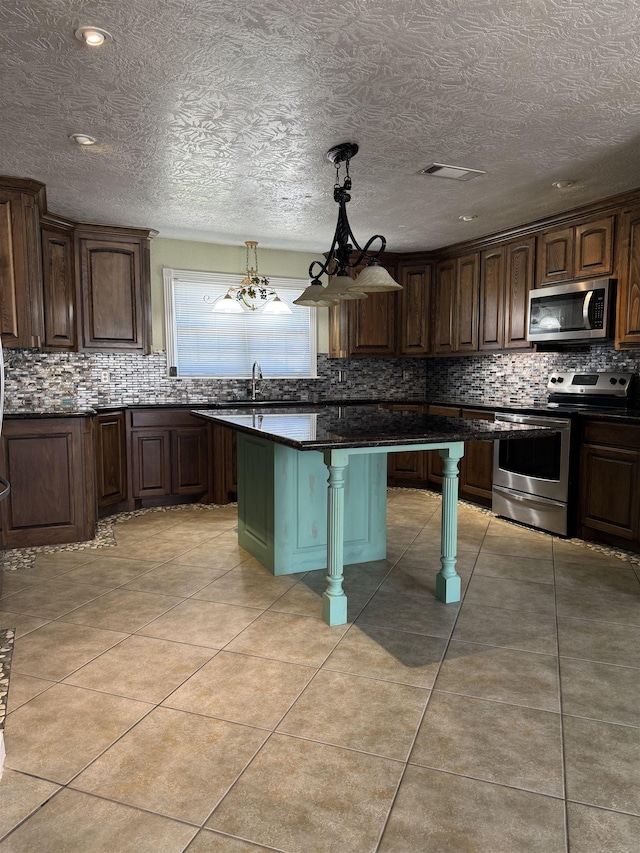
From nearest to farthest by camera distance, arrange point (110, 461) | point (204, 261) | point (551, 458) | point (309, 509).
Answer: point (309, 509), point (551, 458), point (110, 461), point (204, 261)

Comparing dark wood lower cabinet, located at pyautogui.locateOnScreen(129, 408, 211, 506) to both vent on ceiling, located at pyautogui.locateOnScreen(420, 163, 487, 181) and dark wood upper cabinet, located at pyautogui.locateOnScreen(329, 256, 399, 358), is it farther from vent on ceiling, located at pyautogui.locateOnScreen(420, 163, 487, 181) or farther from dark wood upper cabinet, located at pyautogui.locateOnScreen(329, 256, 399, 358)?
vent on ceiling, located at pyautogui.locateOnScreen(420, 163, 487, 181)

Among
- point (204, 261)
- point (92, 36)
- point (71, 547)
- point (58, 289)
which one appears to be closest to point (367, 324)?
point (204, 261)

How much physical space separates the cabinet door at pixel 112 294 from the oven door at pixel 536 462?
10.4ft

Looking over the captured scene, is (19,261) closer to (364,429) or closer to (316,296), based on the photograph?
(316,296)

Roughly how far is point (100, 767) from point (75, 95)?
2604 mm

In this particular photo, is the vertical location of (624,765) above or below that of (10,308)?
below

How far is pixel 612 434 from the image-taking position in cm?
372

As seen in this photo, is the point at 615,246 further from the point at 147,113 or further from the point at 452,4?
the point at 147,113

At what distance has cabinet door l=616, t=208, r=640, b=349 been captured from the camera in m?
3.79

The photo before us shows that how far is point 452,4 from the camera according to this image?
6.15 ft

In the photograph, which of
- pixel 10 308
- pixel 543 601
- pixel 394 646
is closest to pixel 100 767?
pixel 394 646

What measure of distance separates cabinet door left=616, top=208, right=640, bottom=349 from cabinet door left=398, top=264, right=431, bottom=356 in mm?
2140

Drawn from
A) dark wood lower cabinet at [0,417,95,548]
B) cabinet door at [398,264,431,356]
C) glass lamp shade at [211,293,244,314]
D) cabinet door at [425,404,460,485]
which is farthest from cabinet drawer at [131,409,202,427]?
cabinet door at [398,264,431,356]

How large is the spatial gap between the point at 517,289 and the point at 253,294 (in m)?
2.43
